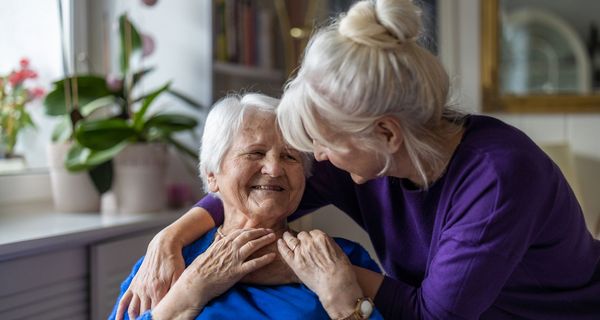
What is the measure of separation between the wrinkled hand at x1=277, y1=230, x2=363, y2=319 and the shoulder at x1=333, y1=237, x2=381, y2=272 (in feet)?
0.57

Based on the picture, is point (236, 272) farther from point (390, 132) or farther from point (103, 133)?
point (103, 133)

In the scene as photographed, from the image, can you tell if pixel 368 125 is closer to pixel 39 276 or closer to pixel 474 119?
pixel 474 119

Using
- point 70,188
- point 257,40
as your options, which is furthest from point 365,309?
point 257,40

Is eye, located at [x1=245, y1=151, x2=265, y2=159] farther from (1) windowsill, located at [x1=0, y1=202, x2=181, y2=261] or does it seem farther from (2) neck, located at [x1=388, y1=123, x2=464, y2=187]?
(1) windowsill, located at [x1=0, y1=202, x2=181, y2=261]

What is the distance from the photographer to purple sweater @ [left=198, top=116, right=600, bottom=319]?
108 centimetres

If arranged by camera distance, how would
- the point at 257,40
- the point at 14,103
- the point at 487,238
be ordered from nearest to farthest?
1. the point at 487,238
2. the point at 14,103
3. the point at 257,40

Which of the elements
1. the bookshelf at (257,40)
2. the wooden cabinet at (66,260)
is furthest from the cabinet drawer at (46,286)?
the bookshelf at (257,40)

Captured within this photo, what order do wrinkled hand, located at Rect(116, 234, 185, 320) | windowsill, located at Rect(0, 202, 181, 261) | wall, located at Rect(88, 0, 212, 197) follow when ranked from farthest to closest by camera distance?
wall, located at Rect(88, 0, 212, 197) → windowsill, located at Rect(0, 202, 181, 261) → wrinkled hand, located at Rect(116, 234, 185, 320)

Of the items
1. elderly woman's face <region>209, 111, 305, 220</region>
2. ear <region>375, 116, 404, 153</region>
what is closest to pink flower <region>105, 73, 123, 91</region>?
elderly woman's face <region>209, 111, 305, 220</region>

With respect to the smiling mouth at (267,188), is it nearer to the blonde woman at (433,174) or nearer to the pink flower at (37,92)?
the blonde woman at (433,174)

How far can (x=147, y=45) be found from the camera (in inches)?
95.7

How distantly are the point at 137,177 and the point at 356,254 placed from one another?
0.94m

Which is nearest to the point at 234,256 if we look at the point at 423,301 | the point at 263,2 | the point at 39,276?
the point at 423,301

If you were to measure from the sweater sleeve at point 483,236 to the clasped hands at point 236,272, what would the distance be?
0.15 m
